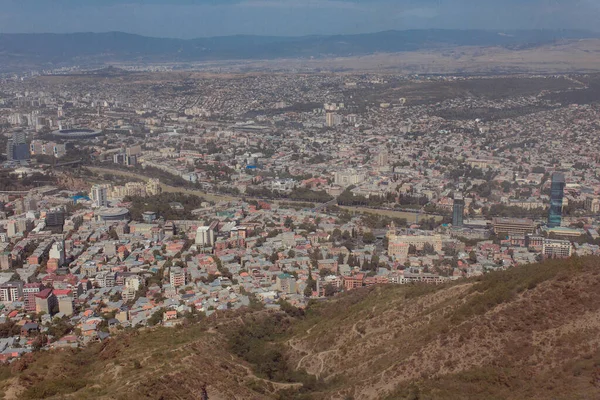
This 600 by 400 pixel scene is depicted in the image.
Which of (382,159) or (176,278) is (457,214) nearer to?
(176,278)

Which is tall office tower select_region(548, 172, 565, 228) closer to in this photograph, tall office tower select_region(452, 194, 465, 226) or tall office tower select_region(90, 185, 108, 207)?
tall office tower select_region(452, 194, 465, 226)

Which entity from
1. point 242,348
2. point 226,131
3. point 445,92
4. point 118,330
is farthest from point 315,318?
point 445,92

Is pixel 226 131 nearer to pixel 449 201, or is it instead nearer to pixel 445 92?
pixel 445 92

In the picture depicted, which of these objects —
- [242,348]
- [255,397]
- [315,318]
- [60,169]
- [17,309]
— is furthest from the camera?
[60,169]

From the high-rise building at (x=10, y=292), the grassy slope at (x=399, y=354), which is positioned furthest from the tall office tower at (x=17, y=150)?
the grassy slope at (x=399, y=354)

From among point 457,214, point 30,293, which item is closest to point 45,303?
point 30,293

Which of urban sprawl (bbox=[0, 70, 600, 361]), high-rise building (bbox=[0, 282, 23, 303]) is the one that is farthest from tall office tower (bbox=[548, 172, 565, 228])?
high-rise building (bbox=[0, 282, 23, 303])

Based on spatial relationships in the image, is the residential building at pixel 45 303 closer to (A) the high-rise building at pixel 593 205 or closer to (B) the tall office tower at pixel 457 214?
(B) the tall office tower at pixel 457 214
